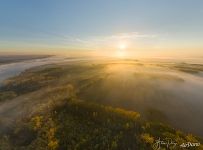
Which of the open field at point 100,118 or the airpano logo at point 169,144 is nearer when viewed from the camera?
the airpano logo at point 169,144

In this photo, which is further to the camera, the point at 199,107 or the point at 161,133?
the point at 199,107

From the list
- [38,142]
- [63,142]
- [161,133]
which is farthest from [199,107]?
[38,142]

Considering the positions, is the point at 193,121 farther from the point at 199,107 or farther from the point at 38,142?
the point at 38,142

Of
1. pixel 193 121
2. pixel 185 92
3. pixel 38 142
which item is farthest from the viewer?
pixel 185 92

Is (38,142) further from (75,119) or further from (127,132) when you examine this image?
(127,132)

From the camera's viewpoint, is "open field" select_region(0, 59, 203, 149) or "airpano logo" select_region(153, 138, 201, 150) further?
"open field" select_region(0, 59, 203, 149)

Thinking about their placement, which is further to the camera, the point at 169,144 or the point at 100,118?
the point at 100,118

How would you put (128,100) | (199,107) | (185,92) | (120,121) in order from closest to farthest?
(120,121) → (199,107) → (128,100) → (185,92)

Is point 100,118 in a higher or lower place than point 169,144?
higher

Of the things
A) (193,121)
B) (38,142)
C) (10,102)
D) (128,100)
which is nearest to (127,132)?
(38,142)
